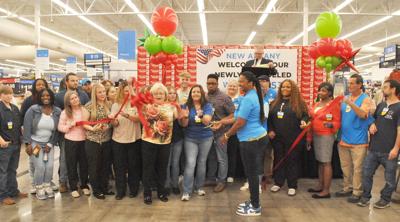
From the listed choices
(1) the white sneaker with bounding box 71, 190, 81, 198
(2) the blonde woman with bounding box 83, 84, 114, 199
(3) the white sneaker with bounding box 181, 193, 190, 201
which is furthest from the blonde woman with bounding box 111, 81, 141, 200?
(3) the white sneaker with bounding box 181, 193, 190, 201

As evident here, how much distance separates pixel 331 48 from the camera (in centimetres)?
462

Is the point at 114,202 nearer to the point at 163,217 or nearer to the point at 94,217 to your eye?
the point at 94,217

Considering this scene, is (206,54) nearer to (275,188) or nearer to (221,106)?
(221,106)

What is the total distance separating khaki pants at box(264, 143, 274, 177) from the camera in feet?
14.4

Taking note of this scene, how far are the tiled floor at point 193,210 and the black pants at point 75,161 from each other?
0.21m

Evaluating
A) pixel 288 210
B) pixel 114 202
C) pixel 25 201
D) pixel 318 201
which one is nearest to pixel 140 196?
pixel 114 202

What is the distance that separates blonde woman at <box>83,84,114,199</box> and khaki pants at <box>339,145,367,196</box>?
2.63 m

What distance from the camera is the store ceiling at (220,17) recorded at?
11.9m

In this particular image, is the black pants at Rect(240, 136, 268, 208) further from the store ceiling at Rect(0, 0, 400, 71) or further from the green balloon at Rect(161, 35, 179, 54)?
the store ceiling at Rect(0, 0, 400, 71)

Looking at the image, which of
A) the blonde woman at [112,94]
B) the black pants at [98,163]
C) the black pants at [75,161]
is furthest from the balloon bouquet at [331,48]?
the black pants at [75,161]

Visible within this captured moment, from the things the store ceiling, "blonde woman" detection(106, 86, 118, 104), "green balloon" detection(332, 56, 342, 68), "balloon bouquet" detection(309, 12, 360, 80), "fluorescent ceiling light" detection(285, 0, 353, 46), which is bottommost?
"blonde woman" detection(106, 86, 118, 104)

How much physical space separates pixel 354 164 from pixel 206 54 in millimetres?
3311

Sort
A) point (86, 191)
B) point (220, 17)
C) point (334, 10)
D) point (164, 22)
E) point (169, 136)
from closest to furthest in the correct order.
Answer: point (169, 136) < point (86, 191) < point (164, 22) < point (334, 10) < point (220, 17)

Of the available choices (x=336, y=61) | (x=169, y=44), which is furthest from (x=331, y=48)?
(x=169, y=44)
